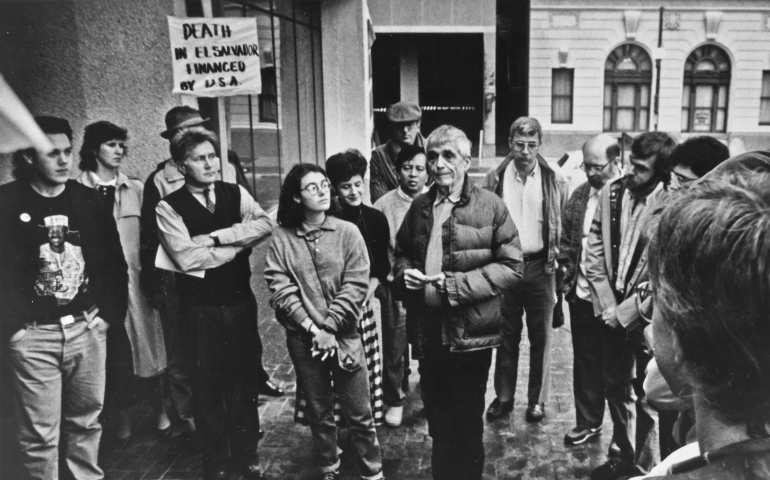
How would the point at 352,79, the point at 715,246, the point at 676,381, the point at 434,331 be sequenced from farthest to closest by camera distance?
the point at 352,79, the point at 434,331, the point at 676,381, the point at 715,246

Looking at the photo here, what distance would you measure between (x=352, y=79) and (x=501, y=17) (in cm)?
1921

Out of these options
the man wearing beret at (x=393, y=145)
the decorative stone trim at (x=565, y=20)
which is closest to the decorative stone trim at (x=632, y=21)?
the decorative stone trim at (x=565, y=20)

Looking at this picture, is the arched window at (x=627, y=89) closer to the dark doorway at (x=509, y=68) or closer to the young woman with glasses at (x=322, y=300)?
the dark doorway at (x=509, y=68)

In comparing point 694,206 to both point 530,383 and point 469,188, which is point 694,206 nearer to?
point 469,188

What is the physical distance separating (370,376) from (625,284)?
1.65 m

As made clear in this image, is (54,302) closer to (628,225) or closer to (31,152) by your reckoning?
(31,152)

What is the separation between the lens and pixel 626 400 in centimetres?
413

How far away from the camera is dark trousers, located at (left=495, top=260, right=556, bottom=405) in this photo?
4910mm

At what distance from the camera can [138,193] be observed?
4.70m

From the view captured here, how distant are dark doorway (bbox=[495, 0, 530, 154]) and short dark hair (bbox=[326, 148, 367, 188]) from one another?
23.9 meters

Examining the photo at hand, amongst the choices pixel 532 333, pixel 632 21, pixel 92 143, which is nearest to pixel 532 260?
pixel 532 333

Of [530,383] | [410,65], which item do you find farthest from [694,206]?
[410,65]

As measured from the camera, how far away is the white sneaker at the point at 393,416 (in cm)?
489

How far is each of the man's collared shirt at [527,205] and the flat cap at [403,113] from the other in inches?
48.7
